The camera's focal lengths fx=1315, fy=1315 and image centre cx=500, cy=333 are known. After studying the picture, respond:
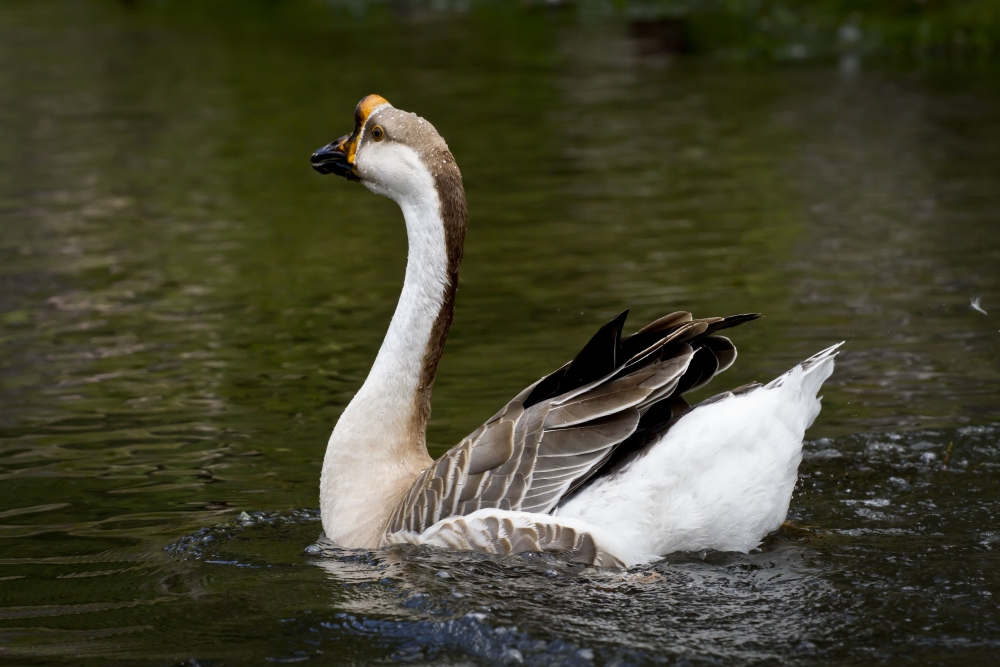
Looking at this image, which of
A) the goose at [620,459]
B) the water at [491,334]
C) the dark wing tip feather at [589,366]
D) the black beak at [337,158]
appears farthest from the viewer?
the black beak at [337,158]

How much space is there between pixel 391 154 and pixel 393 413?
1.17 meters

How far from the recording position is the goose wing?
5.22 meters

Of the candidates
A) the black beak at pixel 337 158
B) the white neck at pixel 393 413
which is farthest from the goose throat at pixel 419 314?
the black beak at pixel 337 158

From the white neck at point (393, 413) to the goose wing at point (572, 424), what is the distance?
0.30 meters

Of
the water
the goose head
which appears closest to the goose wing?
the water

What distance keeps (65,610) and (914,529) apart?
367 centimetres

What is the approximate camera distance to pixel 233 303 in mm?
10555

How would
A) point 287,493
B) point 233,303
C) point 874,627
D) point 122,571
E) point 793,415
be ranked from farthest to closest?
1. point 233,303
2. point 287,493
3. point 122,571
4. point 793,415
5. point 874,627

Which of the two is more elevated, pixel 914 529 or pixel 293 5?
pixel 293 5

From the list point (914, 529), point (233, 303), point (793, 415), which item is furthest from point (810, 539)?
point (233, 303)

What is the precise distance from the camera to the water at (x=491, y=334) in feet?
16.3

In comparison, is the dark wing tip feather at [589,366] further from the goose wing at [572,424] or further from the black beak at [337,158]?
the black beak at [337,158]

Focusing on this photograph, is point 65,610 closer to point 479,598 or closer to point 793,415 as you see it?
point 479,598

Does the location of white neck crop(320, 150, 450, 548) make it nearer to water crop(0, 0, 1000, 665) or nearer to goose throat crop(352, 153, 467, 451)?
goose throat crop(352, 153, 467, 451)
